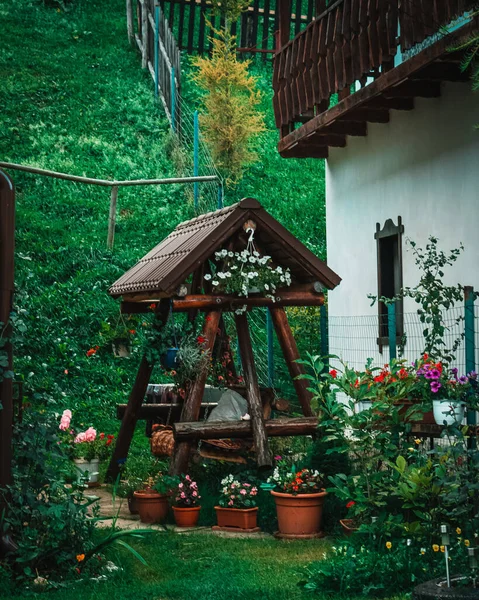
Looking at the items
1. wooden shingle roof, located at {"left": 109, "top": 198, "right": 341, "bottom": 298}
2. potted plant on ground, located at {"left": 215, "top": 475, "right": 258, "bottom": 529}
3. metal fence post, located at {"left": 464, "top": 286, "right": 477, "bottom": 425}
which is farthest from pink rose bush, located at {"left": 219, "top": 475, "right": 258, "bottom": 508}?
metal fence post, located at {"left": 464, "top": 286, "right": 477, "bottom": 425}

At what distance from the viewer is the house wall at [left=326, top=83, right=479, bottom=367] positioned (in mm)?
10211

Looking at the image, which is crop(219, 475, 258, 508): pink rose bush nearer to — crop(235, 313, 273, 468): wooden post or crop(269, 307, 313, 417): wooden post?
crop(235, 313, 273, 468): wooden post

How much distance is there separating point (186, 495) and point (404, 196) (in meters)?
5.10

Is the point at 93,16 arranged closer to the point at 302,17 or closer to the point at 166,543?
the point at 302,17

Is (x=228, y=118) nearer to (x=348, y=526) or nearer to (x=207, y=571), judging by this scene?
(x=348, y=526)

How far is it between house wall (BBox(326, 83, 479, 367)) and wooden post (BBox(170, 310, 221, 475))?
2.82 metres

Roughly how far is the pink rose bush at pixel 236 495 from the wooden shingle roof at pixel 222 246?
6.10ft

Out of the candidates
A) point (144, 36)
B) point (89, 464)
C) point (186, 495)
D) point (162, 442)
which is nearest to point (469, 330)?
point (186, 495)

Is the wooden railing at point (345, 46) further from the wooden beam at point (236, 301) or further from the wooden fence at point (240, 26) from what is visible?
the wooden fence at point (240, 26)

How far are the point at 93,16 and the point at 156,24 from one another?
18.2 ft

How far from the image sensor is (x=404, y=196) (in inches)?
466

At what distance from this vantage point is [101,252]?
16719 millimetres

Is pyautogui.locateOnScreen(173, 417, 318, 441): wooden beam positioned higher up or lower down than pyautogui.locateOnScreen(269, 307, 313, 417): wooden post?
lower down

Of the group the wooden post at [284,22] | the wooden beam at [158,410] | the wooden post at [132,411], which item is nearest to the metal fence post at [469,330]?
the wooden beam at [158,410]
